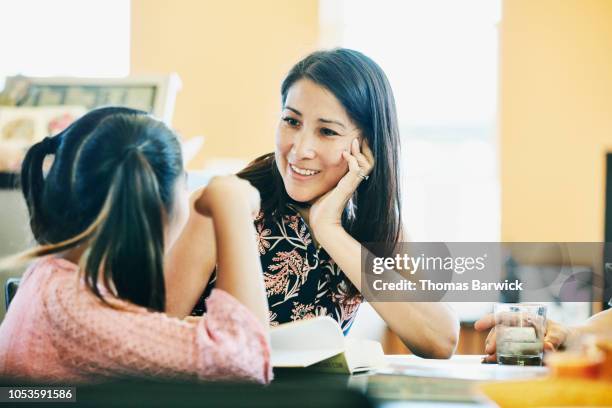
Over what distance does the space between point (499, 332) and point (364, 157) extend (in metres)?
0.29

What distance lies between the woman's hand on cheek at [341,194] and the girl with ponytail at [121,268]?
20 centimetres

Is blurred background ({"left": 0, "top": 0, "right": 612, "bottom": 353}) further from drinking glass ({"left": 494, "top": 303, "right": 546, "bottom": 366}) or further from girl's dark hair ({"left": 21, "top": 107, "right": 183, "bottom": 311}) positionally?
drinking glass ({"left": 494, "top": 303, "right": 546, "bottom": 366})

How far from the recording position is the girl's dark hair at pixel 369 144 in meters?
1.07

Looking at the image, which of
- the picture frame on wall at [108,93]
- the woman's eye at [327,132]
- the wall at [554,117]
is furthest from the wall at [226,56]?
the wall at [554,117]

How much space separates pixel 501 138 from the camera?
2688 mm

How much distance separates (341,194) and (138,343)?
0.39 meters

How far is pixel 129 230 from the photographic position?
32.8 inches

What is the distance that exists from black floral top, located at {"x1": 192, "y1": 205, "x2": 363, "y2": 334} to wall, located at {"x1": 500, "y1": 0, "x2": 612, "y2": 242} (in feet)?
3.63

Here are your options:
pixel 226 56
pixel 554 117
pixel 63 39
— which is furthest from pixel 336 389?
pixel 554 117

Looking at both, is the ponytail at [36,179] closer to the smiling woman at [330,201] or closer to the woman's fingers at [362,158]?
the smiling woman at [330,201]

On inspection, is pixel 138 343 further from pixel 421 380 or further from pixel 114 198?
pixel 421 380

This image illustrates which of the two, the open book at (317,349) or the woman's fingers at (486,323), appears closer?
the open book at (317,349)

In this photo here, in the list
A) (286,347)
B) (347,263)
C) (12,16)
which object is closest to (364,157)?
(347,263)

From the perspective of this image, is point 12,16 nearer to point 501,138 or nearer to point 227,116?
point 227,116
